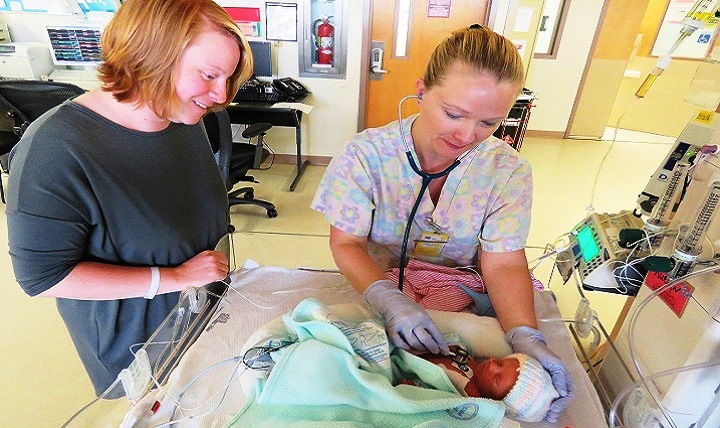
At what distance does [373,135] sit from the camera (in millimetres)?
1083

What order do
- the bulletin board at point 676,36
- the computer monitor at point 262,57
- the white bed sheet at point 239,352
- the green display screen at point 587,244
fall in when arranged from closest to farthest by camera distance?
1. the white bed sheet at point 239,352
2. the green display screen at point 587,244
3. the computer monitor at point 262,57
4. the bulletin board at point 676,36

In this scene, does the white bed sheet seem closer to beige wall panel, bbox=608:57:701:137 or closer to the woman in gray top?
the woman in gray top

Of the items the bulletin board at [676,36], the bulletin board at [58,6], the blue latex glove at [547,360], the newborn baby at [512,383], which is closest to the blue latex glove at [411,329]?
the newborn baby at [512,383]

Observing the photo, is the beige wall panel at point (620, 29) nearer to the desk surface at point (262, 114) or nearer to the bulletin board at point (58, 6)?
the desk surface at point (262, 114)

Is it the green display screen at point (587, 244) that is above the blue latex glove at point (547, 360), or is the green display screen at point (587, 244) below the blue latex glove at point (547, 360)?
above

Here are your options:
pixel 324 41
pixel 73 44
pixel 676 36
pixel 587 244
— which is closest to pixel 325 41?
pixel 324 41

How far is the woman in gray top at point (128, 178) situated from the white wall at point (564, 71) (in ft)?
14.4

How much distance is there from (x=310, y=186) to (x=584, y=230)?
250cm

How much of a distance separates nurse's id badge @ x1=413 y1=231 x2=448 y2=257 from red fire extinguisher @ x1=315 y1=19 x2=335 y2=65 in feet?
8.95

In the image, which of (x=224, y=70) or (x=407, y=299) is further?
(x=407, y=299)

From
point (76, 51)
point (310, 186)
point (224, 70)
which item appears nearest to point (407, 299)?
point (224, 70)

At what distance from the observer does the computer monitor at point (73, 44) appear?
3.16 meters

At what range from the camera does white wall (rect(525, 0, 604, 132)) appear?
14.3ft

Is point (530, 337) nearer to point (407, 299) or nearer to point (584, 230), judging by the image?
point (407, 299)
